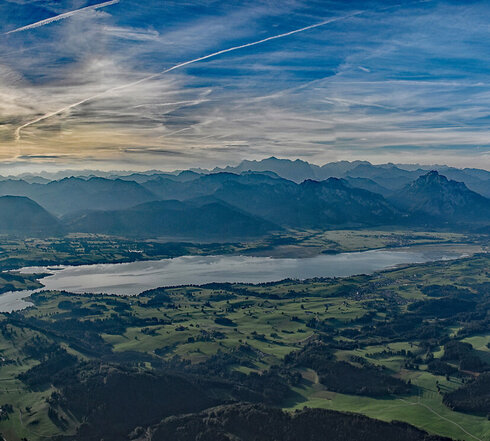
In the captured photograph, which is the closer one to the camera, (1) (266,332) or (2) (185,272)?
(1) (266,332)

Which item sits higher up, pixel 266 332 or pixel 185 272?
pixel 266 332

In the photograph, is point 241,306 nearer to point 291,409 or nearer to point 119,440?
point 291,409

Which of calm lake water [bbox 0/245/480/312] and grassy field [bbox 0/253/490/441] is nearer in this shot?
grassy field [bbox 0/253/490/441]

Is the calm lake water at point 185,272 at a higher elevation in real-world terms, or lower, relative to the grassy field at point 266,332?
lower

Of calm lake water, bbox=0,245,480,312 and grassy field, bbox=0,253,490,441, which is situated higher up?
grassy field, bbox=0,253,490,441
